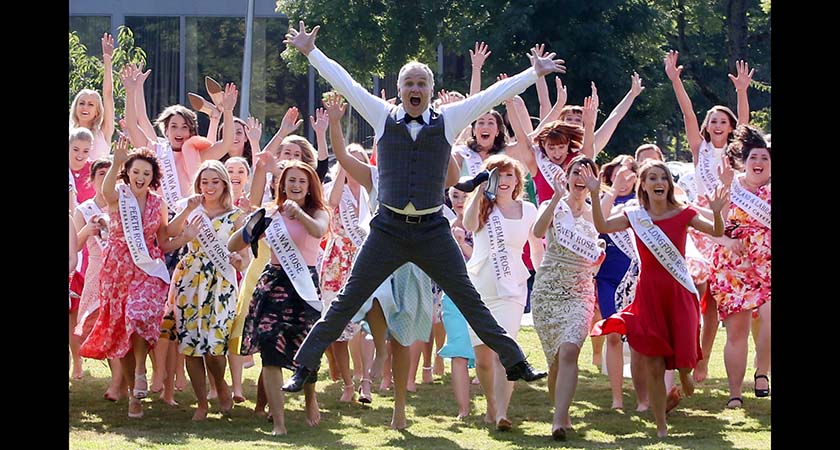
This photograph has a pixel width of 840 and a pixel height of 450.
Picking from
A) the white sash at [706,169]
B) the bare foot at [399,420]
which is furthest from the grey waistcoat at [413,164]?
the white sash at [706,169]

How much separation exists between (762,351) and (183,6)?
23.9 metres

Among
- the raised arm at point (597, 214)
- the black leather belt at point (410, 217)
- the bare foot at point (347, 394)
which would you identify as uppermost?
the raised arm at point (597, 214)

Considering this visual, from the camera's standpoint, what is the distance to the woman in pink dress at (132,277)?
8.65 metres

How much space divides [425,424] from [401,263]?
5.60 feet

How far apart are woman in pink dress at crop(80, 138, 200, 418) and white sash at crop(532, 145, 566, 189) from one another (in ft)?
8.41

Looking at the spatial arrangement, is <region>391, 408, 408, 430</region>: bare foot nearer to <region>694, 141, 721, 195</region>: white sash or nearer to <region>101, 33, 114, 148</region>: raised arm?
<region>694, 141, 721, 195</region>: white sash

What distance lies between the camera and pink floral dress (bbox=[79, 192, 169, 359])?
8.65 meters

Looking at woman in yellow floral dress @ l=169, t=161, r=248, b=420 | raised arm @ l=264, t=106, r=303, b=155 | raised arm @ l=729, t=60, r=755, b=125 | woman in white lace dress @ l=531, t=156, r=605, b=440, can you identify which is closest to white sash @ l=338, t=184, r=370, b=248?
raised arm @ l=264, t=106, r=303, b=155

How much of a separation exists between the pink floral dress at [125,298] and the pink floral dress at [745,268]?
3632 mm

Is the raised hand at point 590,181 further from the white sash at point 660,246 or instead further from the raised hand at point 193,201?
the raised hand at point 193,201

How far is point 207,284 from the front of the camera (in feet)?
28.2

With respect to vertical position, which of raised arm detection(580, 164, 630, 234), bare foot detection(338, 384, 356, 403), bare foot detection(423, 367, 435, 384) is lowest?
bare foot detection(338, 384, 356, 403)
